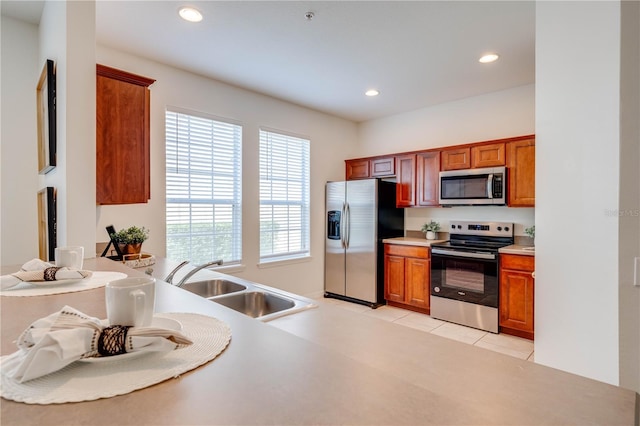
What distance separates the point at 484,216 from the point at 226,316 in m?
3.95

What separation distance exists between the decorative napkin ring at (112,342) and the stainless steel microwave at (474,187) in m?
3.82

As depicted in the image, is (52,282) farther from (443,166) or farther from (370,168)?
(370,168)

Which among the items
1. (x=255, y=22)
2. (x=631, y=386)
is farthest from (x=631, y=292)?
(x=255, y=22)

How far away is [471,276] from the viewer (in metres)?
3.56

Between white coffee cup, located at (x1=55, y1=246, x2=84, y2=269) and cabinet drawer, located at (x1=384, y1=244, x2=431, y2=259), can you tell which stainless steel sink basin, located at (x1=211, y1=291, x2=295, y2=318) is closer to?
white coffee cup, located at (x1=55, y1=246, x2=84, y2=269)

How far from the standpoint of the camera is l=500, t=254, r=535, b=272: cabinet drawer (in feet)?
10.4

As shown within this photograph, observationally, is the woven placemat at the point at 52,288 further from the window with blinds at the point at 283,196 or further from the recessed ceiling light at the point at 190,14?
the window with blinds at the point at 283,196

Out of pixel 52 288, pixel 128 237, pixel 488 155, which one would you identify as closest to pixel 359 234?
pixel 488 155

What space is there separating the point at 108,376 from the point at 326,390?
36 cm

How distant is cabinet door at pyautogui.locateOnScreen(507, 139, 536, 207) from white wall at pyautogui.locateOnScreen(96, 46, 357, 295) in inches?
94.6

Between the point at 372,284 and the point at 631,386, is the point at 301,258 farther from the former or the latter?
the point at 631,386

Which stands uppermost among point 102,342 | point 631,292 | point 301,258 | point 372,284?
point 102,342

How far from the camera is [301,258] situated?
4.55 m

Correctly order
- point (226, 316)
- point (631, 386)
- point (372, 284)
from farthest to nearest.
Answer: point (372, 284) < point (631, 386) < point (226, 316)
